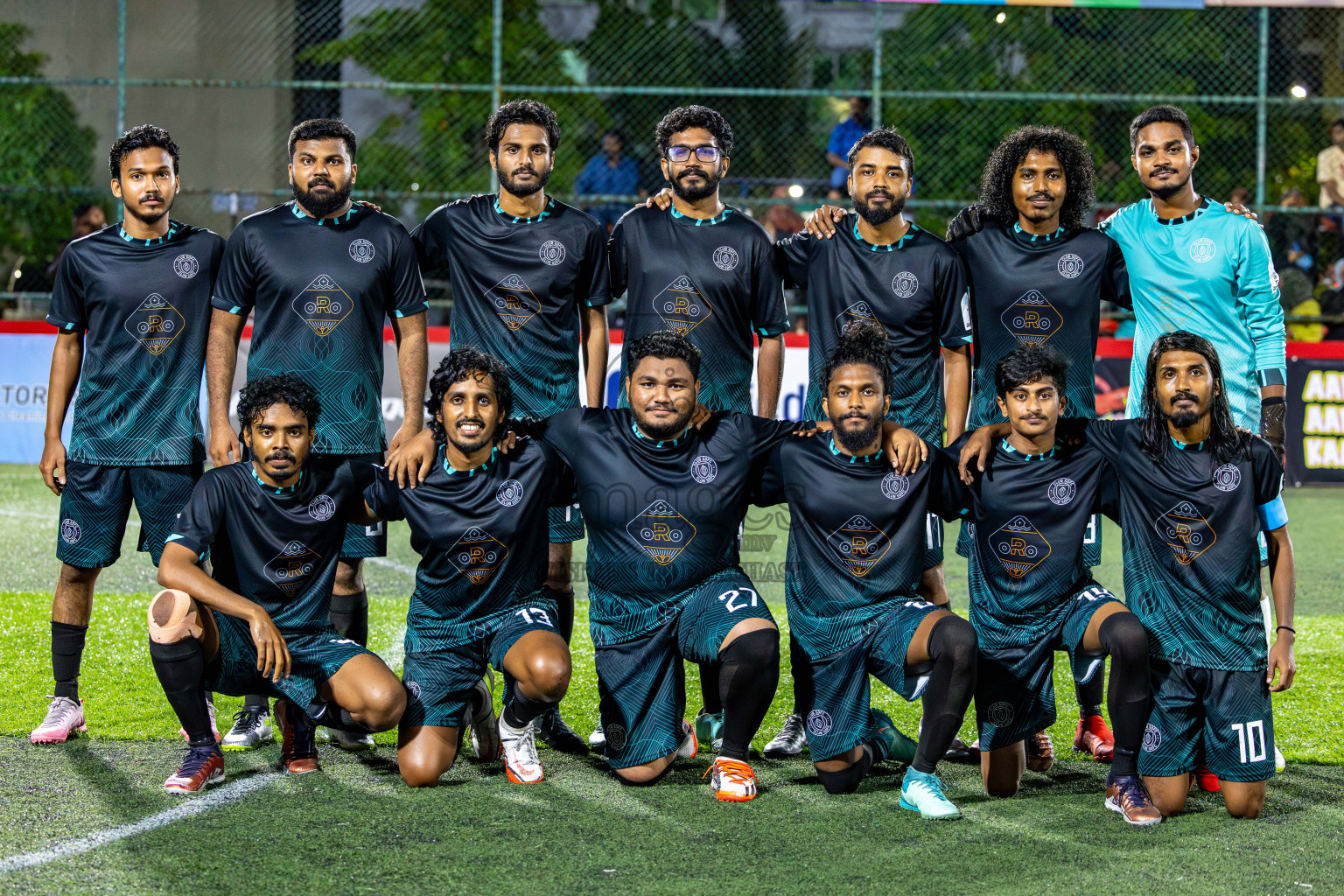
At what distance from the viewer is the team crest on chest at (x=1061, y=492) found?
4.53 metres

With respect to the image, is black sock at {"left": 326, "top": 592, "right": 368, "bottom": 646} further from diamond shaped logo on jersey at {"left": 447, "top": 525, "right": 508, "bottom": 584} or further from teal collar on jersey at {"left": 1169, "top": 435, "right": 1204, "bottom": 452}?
teal collar on jersey at {"left": 1169, "top": 435, "right": 1204, "bottom": 452}

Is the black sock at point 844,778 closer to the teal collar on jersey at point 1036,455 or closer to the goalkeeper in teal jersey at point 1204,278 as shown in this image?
the teal collar on jersey at point 1036,455

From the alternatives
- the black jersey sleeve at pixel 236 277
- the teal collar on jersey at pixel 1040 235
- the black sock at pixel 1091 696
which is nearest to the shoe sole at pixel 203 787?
the black jersey sleeve at pixel 236 277

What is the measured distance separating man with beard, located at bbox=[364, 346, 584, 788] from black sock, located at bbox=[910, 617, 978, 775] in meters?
1.17

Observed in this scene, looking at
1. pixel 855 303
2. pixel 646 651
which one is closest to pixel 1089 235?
pixel 855 303

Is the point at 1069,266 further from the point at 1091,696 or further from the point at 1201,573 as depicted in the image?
the point at 1091,696

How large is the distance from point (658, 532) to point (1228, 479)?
6.06 ft

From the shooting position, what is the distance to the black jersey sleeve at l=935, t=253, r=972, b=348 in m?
5.06

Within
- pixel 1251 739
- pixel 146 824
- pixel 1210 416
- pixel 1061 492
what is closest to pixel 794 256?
pixel 1061 492

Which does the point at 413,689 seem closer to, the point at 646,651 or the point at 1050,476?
the point at 646,651

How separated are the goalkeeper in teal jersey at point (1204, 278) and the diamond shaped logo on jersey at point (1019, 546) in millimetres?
859

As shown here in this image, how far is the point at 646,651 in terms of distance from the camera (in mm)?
4625

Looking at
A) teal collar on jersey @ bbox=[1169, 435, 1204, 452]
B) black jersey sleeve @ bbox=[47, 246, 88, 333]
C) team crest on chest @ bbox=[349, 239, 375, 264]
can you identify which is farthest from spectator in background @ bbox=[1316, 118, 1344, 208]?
black jersey sleeve @ bbox=[47, 246, 88, 333]

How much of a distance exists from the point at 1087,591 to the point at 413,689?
2242mm
